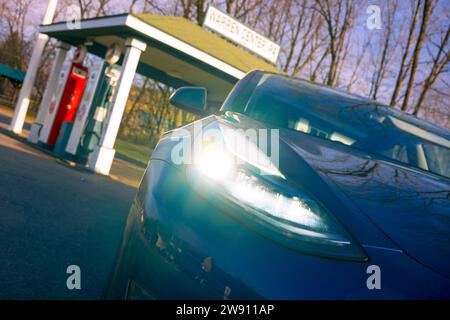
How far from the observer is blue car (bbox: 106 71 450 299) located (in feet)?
3.46

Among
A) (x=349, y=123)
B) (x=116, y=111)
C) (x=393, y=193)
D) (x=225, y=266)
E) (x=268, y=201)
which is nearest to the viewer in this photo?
(x=225, y=266)

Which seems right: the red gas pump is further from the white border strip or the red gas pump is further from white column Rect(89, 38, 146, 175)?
white column Rect(89, 38, 146, 175)

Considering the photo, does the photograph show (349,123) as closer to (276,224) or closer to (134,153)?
(276,224)

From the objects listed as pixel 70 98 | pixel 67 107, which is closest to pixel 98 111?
pixel 67 107

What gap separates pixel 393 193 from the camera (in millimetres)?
1446

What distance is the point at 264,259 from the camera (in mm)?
1096

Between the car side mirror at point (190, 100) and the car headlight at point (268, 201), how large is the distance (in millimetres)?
1187

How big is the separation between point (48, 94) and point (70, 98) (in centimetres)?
173

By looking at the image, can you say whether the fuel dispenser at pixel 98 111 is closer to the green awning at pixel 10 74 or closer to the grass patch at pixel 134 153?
the grass patch at pixel 134 153

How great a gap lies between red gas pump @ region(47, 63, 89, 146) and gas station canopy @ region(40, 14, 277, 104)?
93cm

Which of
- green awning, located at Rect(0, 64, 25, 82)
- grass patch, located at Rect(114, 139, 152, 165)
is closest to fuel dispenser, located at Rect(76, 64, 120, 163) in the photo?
grass patch, located at Rect(114, 139, 152, 165)

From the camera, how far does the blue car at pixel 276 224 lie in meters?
1.05
